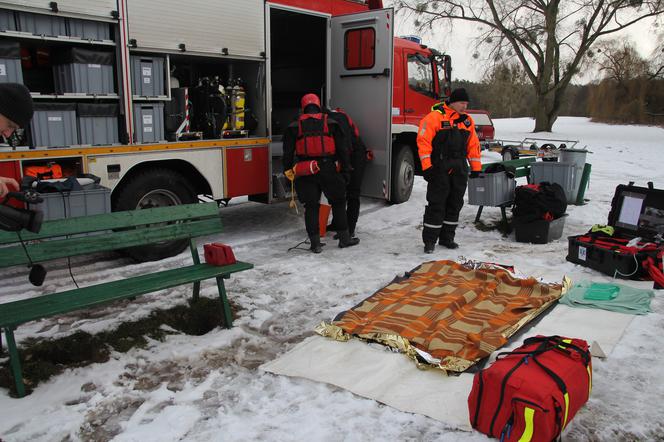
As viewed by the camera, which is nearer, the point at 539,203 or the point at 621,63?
the point at 539,203

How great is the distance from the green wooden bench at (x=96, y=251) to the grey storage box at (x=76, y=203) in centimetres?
111

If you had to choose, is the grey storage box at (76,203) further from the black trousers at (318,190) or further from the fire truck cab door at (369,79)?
the fire truck cab door at (369,79)

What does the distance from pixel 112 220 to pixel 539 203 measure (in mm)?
4900

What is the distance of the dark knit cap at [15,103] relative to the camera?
2521 mm

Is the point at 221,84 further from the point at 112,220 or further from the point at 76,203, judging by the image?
the point at 112,220

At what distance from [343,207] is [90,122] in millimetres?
2840

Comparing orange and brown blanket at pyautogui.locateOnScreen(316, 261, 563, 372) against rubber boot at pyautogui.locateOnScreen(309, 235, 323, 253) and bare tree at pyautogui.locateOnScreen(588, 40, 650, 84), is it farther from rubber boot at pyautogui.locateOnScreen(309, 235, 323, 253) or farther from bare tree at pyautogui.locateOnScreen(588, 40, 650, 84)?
bare tree at pyautogui.locateOnScreen(588, 40, 650, 84)

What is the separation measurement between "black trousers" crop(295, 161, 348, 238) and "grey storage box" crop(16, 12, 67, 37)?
2790 millimetres

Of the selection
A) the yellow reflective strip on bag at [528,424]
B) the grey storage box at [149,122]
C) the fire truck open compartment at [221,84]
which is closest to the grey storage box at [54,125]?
the grey storage box at [149,122]

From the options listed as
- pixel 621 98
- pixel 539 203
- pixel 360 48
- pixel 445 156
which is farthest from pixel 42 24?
pixel 621 98

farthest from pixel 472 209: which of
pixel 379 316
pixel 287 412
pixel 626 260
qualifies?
pixel 287 412

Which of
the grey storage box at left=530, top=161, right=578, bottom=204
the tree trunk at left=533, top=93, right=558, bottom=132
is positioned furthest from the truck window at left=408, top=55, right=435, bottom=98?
the tree trunk at left=533, top=93, right=558, bottom=132

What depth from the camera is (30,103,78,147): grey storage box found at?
206 inches

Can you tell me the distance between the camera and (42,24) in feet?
16.7
